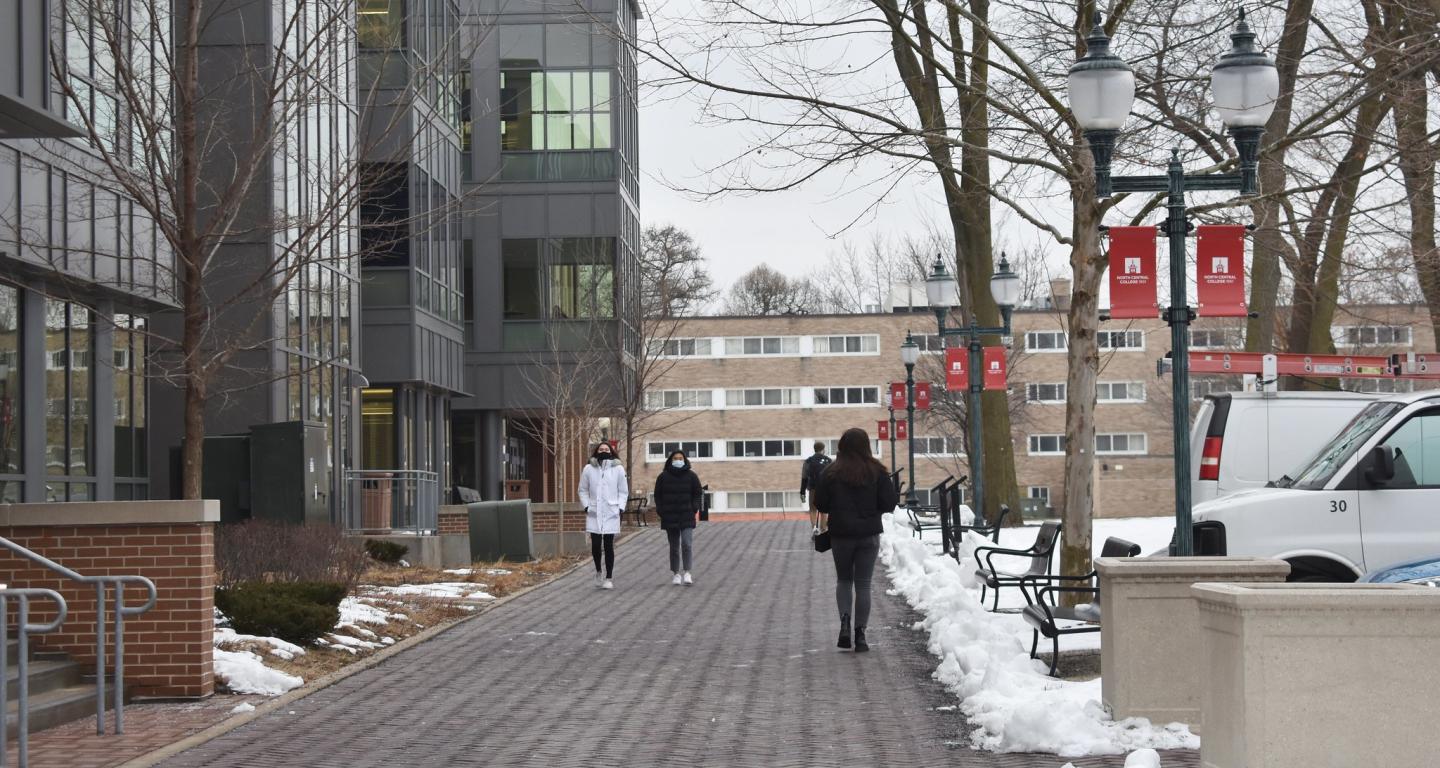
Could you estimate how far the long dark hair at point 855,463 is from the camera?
14188mm

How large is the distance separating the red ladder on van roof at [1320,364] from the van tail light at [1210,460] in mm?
4629

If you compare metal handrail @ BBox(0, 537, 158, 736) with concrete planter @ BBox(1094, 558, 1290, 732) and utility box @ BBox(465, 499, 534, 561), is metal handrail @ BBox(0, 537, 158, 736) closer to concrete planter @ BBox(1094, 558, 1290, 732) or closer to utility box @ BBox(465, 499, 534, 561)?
concrete planter @ BBox(1094, 558, 1290, 732)

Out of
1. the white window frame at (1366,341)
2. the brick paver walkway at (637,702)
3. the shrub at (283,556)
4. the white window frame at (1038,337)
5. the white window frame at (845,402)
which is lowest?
the brick paver walkway at (637,702)

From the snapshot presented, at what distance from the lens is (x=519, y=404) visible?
154 feet

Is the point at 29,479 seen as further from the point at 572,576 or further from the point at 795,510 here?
the point at 795,510

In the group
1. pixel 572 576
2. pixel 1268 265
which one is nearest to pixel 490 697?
pixel 572 576

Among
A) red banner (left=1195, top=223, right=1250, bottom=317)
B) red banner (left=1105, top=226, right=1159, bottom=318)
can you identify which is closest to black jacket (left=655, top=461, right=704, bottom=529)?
red banner (left=1105, top=226, right=1159, bottom=318)

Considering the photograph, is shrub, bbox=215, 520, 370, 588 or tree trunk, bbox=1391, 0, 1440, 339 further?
tree trunk, bbox=1391, 0, 1440, 339

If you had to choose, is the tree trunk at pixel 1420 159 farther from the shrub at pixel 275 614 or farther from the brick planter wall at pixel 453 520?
the brick planter wall at pixel 453 520

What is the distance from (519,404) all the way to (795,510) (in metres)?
41.6

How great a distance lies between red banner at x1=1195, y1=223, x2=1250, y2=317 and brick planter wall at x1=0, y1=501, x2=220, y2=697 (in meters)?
6.84

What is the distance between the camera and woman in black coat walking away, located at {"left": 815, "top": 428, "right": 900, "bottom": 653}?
14195 millimetres

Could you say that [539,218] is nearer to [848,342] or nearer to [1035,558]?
[1035,558]

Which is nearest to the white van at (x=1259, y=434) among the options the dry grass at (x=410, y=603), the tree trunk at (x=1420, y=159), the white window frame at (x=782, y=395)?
the tree trunk at (x=1420, y=159)
